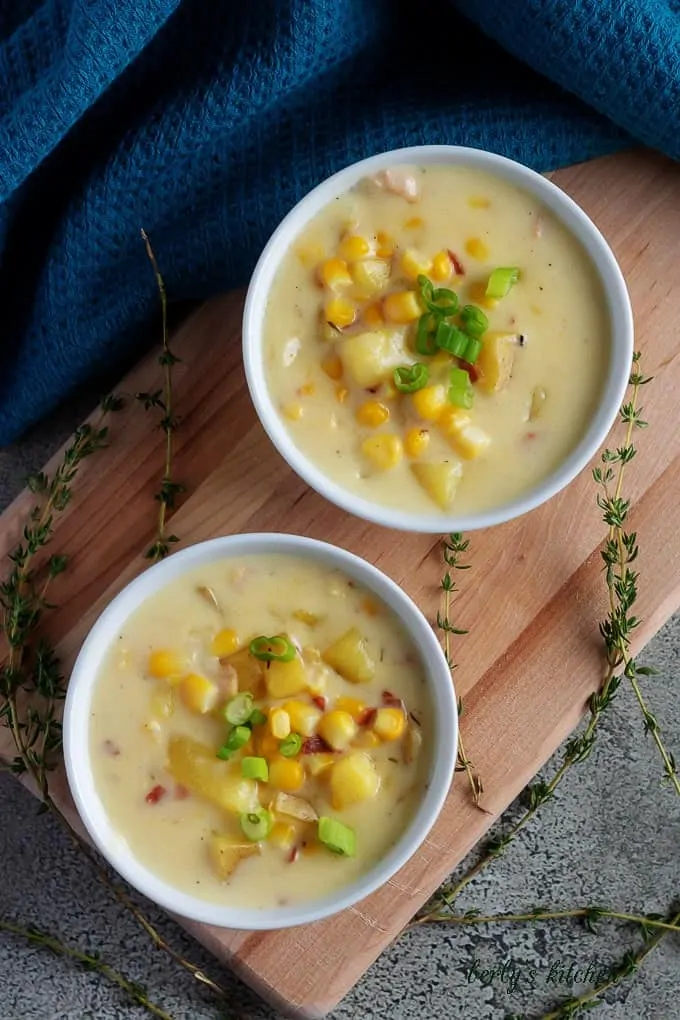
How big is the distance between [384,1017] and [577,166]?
6.34ft

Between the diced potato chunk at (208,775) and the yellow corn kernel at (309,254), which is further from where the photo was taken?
the yellow corn kernel at (309,254)

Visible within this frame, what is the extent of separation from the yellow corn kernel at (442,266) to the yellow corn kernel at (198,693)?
2.69 ft

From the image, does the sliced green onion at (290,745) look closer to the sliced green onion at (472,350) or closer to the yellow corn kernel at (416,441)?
the yellow corn kernel at (416,441)

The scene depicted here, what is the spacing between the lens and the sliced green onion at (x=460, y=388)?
6.19ft

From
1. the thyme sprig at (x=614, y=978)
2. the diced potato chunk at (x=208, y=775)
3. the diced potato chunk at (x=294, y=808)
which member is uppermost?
the diced potato chunk at (x=208, y=775)

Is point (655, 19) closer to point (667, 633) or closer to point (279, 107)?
point (279, 107)

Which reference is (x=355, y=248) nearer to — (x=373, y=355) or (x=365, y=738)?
(x=373, y=355)

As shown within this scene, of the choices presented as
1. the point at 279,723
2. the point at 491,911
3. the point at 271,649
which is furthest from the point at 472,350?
the point at 491,911

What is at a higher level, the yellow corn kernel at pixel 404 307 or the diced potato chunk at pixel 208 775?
the yellow corn kernel at pixel 404 307

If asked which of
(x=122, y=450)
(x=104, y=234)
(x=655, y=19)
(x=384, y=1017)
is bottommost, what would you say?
(x=384, y=1017)

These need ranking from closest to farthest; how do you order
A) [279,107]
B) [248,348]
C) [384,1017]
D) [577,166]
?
[248,348] < [279,107] < [577,166] < [384,1017]

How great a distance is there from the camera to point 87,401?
2473 mm

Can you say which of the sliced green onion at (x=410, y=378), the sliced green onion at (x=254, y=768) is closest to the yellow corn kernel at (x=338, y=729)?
the sliced green onion at (x=254, y=768)

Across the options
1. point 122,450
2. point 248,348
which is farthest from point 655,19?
point 122,450
